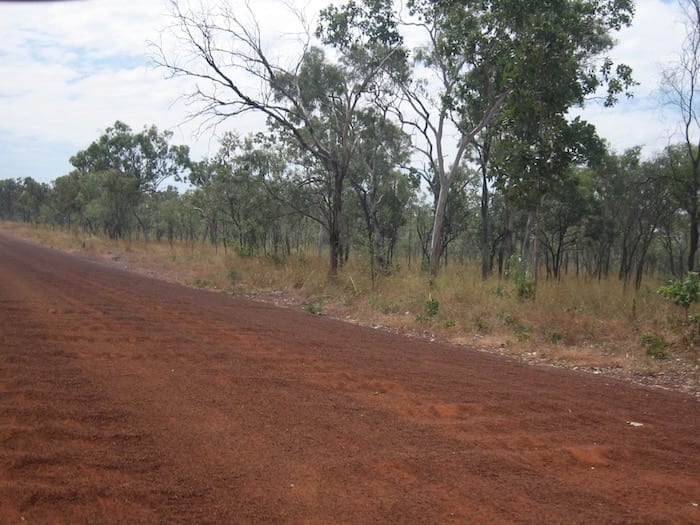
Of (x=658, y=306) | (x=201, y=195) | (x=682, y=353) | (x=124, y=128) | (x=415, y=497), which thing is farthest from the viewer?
(x=124, y=128)

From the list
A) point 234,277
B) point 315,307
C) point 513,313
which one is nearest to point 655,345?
point 513,313

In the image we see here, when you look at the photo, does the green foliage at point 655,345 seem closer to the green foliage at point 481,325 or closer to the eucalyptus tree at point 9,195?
the green foliage at point 481,325

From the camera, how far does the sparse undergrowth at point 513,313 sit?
8.53 m

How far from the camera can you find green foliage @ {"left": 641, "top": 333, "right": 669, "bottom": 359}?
8.46 meters

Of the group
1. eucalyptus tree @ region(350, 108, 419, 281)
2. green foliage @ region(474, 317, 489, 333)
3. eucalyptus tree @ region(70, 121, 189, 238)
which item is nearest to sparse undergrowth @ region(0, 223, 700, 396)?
green foliage @ region(474, 317, 489, 333)

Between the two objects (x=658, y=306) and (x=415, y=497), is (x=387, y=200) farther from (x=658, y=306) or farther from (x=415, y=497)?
(x=415, y=497)

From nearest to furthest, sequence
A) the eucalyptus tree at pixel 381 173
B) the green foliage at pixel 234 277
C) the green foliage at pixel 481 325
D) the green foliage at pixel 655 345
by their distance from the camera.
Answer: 1. the green foliage at pixel 655 345
2. the green foliage at pixel 481 325
3. the green foliage at pixel 234 277
4. the eucalyptus tree at pixel 381 173

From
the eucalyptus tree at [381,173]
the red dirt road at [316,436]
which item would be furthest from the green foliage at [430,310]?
the eucalyptus tree at [381,173]

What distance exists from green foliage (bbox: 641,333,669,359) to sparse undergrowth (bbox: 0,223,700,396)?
0.6 inches

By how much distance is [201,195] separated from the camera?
122 ft

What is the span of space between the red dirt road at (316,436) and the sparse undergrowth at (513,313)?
53.7 inches

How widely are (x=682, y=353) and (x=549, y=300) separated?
3277 mm

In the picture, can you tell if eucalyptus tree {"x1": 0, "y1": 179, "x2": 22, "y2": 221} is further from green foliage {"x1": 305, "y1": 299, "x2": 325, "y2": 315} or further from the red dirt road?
the red dirt road

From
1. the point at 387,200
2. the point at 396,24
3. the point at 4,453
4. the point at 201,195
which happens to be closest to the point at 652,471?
the point at 4,453
